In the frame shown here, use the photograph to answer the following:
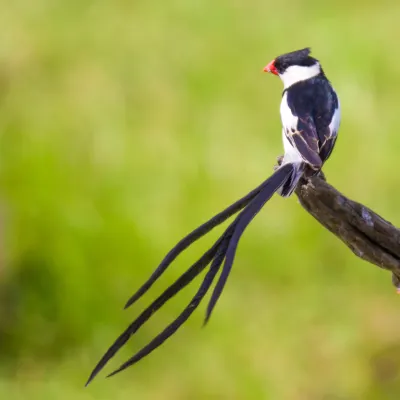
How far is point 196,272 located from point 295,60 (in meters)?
0.81

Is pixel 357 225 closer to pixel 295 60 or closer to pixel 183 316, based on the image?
pixel 183 316

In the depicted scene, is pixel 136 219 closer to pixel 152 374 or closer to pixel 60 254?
pixel 60 254

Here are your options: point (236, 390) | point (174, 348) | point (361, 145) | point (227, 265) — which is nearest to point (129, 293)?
point (174, 348)

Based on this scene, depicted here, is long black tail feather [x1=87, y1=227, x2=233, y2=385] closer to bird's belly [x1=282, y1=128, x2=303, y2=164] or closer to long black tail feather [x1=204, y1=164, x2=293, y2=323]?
long black tail feather [x1=204, y1=164, x2=293, y2=323]

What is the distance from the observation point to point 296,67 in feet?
5.15

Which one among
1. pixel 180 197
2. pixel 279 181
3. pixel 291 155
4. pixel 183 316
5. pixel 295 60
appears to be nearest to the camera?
pixel 183 316

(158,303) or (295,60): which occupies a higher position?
(295,60)

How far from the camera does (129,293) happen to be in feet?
7.98

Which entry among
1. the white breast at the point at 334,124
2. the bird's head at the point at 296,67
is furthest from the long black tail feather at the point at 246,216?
the bird's head at the point at 296,67

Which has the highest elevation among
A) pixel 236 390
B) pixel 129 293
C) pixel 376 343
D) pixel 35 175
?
pixel 35 175

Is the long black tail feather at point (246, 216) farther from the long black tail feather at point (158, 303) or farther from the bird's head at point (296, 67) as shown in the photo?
the bird's head at point (296, 67)

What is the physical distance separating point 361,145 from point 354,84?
12.7 inches

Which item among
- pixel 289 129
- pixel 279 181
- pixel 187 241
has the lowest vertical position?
pixel 187 241

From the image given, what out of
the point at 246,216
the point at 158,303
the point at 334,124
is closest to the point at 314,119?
the point at 334,124
